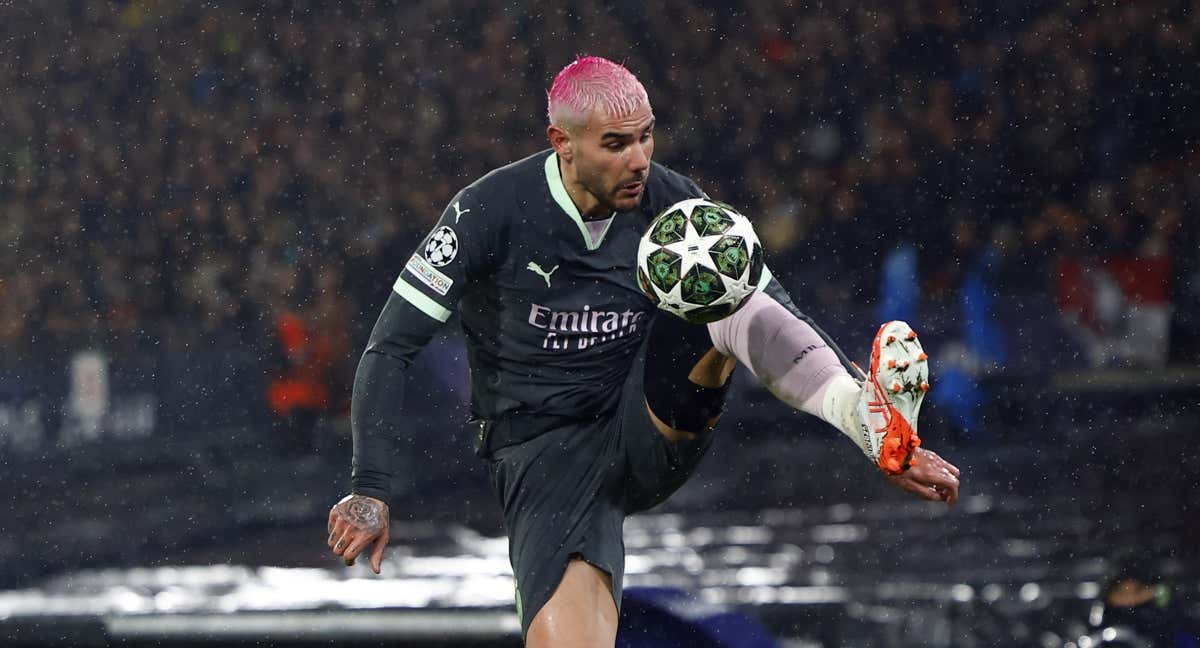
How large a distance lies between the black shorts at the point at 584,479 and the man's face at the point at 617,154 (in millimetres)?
528

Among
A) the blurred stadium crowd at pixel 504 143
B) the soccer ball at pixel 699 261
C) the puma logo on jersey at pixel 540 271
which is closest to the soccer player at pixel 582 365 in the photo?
the puma logo on jersey at pixel 540 271

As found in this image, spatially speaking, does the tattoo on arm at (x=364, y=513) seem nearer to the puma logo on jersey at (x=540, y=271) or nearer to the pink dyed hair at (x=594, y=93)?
the puma logo on jersey at (x=540, y=271)

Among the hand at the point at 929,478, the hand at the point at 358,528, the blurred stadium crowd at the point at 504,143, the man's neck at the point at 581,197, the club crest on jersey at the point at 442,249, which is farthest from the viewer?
the blurred stadium crowd at the point at 504,143

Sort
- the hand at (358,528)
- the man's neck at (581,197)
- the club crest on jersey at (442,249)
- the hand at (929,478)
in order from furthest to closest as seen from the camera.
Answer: the man's neck at (581,197)
the club crest on jersey at (442,249)
the hand at (358,528)
the hand at (929,478)

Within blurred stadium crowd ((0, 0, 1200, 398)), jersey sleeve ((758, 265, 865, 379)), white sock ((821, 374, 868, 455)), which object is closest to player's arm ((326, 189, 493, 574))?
jersey sleeve ((758, 265, 865, 379))

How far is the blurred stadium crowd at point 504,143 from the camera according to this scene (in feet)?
34.0

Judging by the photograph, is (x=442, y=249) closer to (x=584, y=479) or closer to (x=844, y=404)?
(x=584, y=479)

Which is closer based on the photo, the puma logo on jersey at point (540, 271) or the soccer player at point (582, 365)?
the soccer player at point (582, 365)

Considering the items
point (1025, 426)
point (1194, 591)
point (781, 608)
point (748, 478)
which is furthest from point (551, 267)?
point (1025, 426)

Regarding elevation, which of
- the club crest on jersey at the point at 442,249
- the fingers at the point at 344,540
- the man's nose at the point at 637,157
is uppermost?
the man's nose at the point at 637,157

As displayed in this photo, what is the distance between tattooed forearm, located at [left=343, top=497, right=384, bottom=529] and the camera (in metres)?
3.34

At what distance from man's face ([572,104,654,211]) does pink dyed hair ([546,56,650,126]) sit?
0.02 m

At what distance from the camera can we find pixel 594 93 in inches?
135

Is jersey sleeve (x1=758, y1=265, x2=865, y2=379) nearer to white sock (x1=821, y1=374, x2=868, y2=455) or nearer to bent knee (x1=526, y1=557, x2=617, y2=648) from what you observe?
white sock (x1=821, y1=374, x2=868, y2=455)
